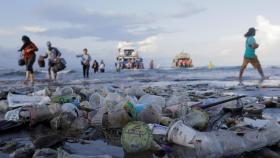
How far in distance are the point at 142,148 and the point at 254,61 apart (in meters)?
8.80

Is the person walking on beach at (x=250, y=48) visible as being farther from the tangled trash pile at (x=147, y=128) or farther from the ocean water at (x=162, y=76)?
the tangled trash pile at (x=147, y=128)

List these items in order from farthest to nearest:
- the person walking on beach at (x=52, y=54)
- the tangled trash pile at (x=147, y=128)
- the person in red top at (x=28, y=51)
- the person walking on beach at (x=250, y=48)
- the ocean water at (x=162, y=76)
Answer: the ocean water at (x=162, y=76) < the person walking on beach at (x=52, y=54) < the person in red top at (x=28, y=51) < the person walking on beach at (x=250, y=48) < the tangled trash pile at (x=147, y=128)

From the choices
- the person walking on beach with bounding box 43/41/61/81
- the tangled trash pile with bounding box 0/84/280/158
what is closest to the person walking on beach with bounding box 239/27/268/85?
the tangled trash pile with bounding box 0/84/280/158

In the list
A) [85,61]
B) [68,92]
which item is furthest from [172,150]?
[85,61]

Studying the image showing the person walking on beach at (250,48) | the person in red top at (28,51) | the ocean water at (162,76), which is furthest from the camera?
the ocean water at (162,76)

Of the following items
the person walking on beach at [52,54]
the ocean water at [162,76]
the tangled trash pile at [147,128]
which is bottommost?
the ocean water at [162,76]

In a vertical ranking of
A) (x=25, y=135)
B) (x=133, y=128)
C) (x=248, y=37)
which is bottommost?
(x=25, y=135)

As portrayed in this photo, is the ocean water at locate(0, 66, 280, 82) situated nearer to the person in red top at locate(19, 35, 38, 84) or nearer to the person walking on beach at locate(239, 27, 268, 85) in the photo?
the person walking on beach at locate(239, 27, 268, 85)

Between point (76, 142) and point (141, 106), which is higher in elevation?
point (141, 106)

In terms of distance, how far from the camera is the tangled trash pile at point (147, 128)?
2680 mm

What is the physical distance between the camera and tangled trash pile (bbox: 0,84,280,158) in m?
2.68

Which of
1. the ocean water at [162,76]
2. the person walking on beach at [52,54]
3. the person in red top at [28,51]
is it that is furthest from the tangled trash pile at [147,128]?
the ocean water at [162,76]

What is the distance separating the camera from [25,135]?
3549mm

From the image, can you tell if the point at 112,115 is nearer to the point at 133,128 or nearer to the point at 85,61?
the point at 133,128
